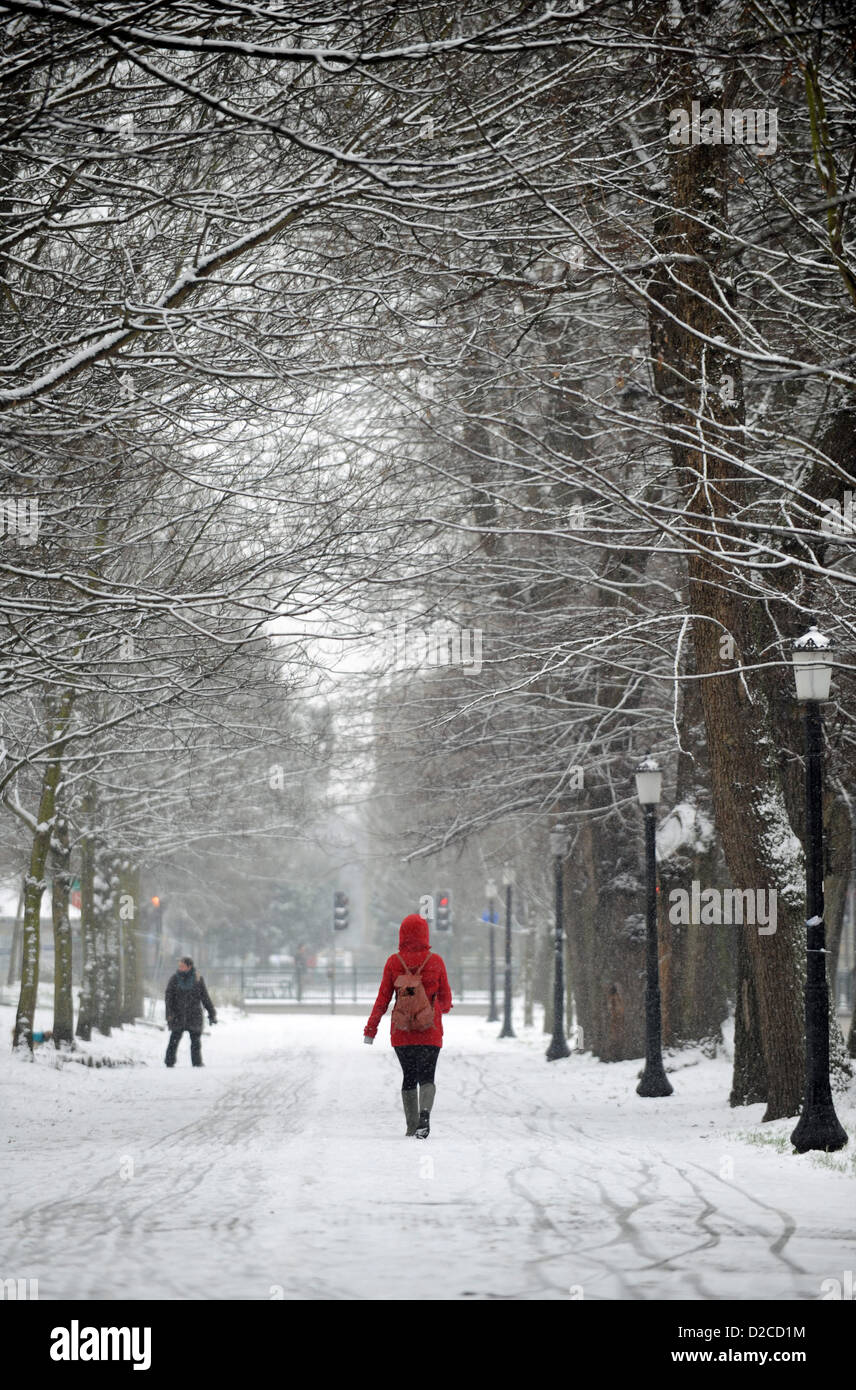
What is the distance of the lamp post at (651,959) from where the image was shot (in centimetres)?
1852

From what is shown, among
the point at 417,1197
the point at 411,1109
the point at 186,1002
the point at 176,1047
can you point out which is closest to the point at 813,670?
the point at 417,1197

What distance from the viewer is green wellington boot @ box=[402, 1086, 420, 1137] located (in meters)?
13.5

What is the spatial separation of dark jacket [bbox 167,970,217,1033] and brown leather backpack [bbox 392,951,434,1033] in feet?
39.0

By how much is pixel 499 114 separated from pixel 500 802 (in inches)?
627

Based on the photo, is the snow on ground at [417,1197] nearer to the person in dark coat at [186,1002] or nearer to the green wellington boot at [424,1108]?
the green wellington boot at [424,1108]

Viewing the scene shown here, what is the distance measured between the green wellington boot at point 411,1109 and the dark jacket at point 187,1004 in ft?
36.5

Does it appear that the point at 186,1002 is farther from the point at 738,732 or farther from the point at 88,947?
the point at 738,732

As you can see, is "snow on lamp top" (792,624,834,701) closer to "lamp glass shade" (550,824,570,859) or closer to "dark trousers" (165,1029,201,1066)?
"lamp glass shade" (550,824,570,859)

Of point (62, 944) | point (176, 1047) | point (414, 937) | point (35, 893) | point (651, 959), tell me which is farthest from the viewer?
point (62, 944)

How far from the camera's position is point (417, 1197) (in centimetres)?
962

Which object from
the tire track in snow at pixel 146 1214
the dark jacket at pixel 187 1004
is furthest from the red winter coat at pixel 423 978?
the dark jacket at pixel 187 1004

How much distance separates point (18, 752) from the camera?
22766 millimetres

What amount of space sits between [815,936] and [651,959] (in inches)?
260
